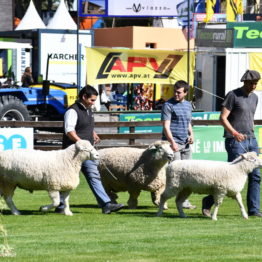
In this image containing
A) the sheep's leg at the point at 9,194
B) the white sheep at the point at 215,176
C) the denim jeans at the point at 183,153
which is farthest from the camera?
the denim jeans at the point at 183,153

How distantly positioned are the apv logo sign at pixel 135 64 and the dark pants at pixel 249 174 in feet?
37.9

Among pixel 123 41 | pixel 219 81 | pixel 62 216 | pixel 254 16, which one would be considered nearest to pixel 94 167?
pixel 62 216

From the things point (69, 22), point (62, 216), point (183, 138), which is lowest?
point (62, 216)

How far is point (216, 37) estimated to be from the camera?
28.4 meters

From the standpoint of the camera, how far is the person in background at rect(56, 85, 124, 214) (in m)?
11.8

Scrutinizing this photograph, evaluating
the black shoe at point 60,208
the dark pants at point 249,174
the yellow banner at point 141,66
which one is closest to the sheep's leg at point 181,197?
the dark pants at point 249,174

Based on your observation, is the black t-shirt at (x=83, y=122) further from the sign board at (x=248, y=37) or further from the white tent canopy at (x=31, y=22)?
the white tent canopy at (x=31, y=22)

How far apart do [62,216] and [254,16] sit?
3679cm

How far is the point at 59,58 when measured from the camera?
31500mm

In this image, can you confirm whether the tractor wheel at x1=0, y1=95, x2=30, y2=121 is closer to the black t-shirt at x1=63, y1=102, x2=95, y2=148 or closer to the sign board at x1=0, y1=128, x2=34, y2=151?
the sign board at x1=0, y1=128, x2=34, y2=151

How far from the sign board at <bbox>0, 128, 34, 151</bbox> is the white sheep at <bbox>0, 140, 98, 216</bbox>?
21.2 ft

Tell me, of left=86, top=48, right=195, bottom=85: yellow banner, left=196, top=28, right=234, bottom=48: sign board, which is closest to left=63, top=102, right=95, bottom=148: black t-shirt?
left=86, top=48, right=195, bottom=85: yellow banner

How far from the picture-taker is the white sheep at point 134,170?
1267 centimetres

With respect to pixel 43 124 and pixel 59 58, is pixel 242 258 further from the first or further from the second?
pixel 59 58
